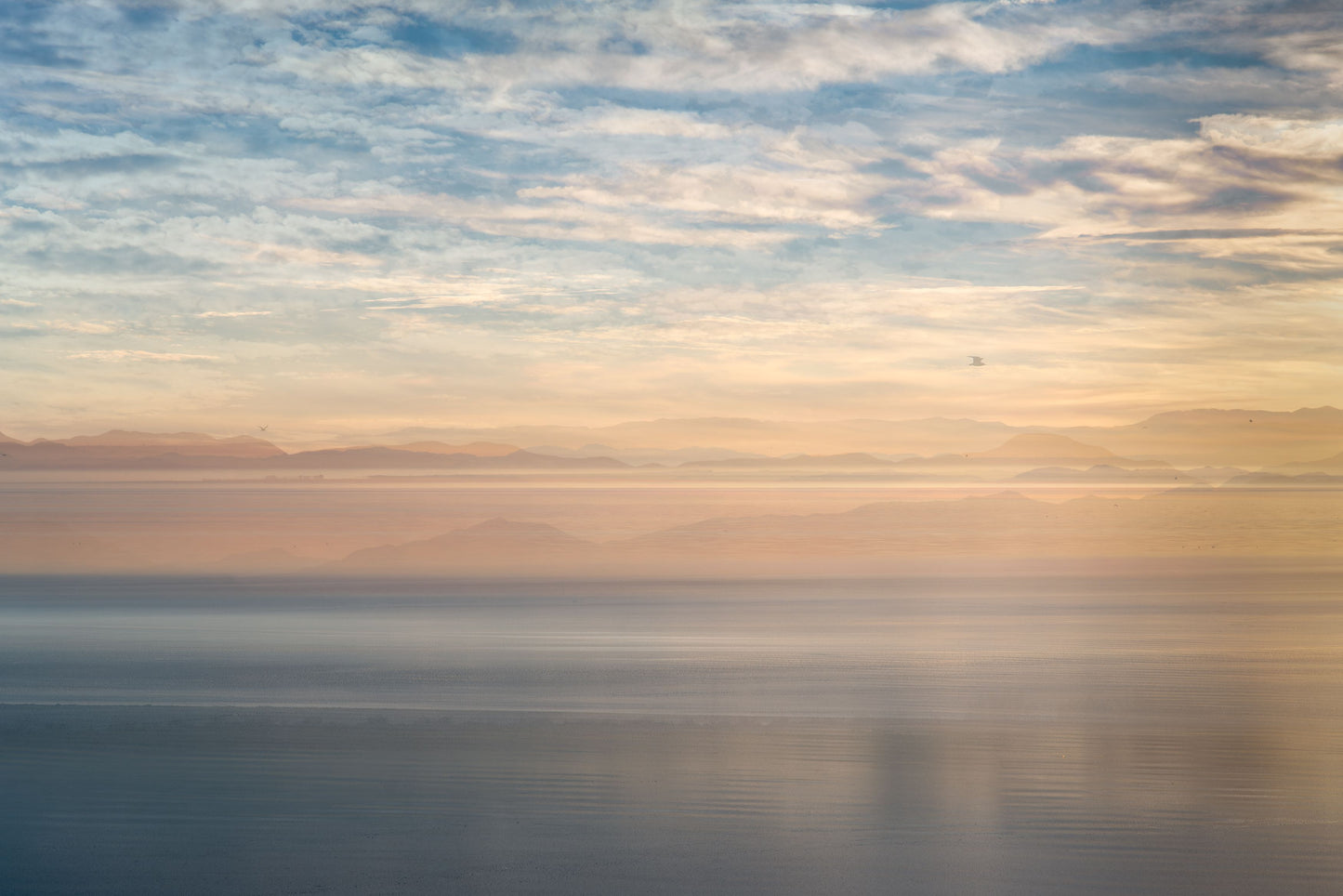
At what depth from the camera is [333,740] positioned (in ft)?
47.9

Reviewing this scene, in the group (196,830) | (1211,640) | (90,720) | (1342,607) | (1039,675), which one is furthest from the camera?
(1342,607)

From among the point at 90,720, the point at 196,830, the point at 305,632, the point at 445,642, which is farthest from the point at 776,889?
the point at 305,632

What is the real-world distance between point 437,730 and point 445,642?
10.2 m

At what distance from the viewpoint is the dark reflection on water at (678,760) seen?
32.2 feet

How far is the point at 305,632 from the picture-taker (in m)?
27.4

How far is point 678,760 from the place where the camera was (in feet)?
44.2

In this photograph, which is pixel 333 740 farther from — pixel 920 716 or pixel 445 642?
pixel 445 642

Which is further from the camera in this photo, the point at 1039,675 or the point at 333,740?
the point at 1039,675

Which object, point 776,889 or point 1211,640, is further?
point 1211,640

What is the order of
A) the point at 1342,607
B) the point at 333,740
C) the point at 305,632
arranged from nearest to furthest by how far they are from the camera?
the point at 333,740
the point at 305,632
the point at 1342,607

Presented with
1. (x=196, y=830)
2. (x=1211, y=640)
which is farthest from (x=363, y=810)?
(x=1211, y=640)

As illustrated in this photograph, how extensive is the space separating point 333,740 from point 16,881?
16.8 ft

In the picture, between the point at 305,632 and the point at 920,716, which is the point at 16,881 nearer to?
the point at 920,716

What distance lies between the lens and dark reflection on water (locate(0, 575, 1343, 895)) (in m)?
9.83
